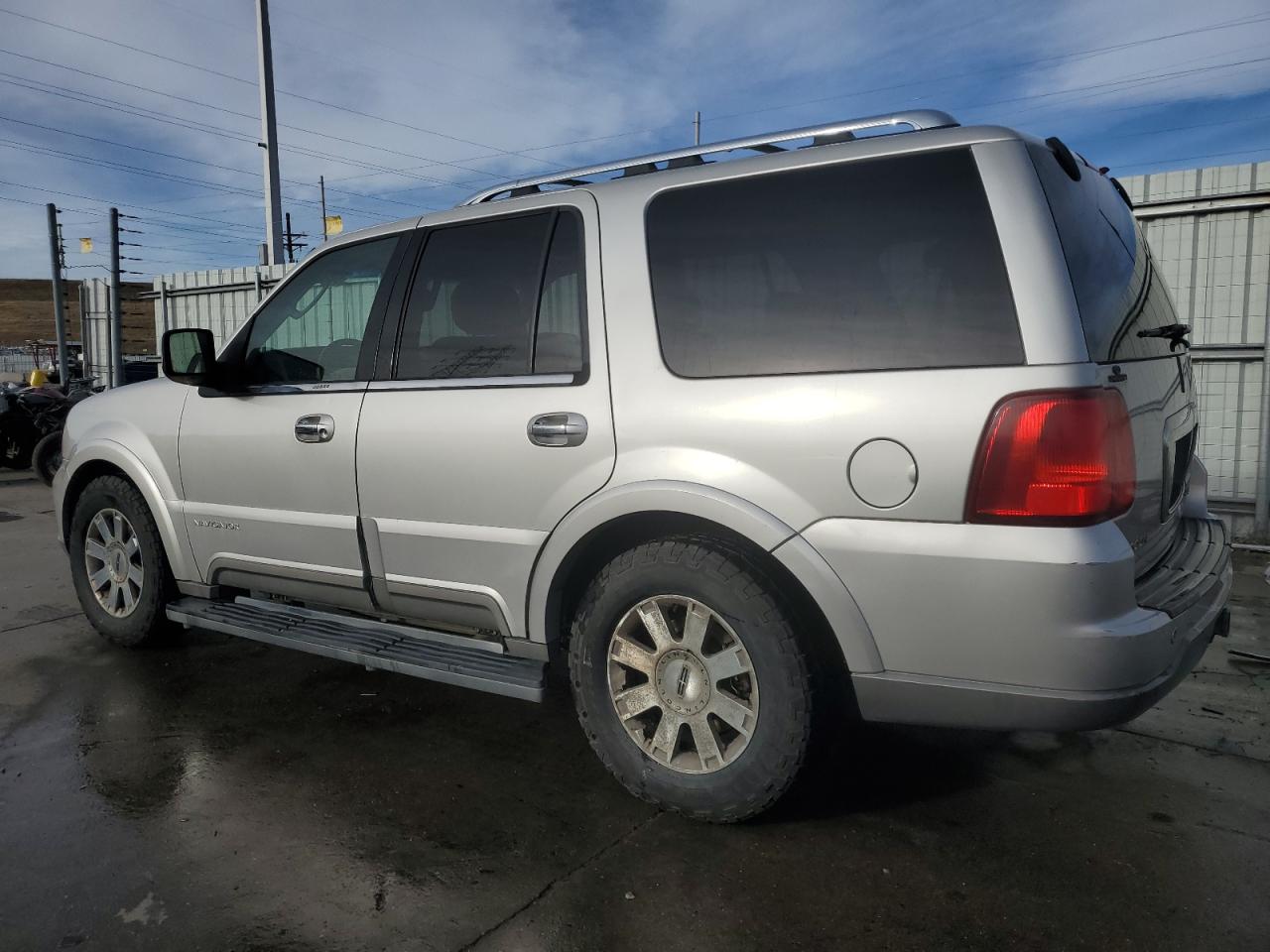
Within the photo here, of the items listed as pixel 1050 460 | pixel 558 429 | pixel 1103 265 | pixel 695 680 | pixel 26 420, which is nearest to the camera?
pixel 1050 460

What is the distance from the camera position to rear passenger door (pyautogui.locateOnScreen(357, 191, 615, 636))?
301cm

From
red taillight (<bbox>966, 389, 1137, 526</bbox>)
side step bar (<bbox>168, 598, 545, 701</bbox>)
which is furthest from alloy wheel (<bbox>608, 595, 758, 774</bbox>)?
red taillight (<bbox>966, 389, 1137, 526</bbox>)

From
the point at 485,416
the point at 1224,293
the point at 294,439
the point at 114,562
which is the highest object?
the point at 1224,293

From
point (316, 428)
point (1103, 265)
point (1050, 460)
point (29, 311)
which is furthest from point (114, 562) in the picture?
point (29, 311)

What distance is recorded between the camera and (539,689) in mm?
3039

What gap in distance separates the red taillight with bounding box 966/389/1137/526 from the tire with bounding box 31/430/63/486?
11.6 m

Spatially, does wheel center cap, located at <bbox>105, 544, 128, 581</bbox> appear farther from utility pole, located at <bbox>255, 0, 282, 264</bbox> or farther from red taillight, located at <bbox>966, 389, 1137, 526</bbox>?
utility pole, located at <bbox>255, 0, 282, 264</bbox>

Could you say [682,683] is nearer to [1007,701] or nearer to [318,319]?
[1007,701]

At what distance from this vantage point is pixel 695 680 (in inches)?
110

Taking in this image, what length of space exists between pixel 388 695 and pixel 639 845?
5.46 ft

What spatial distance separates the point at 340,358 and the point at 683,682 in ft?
6.24

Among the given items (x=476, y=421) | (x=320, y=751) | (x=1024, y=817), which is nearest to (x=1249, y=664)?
(x=1024, y=817)

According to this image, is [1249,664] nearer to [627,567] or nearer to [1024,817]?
[1024,817]

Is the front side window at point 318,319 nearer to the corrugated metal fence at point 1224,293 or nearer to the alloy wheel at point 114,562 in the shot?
the alloy wheel at point 114,562
